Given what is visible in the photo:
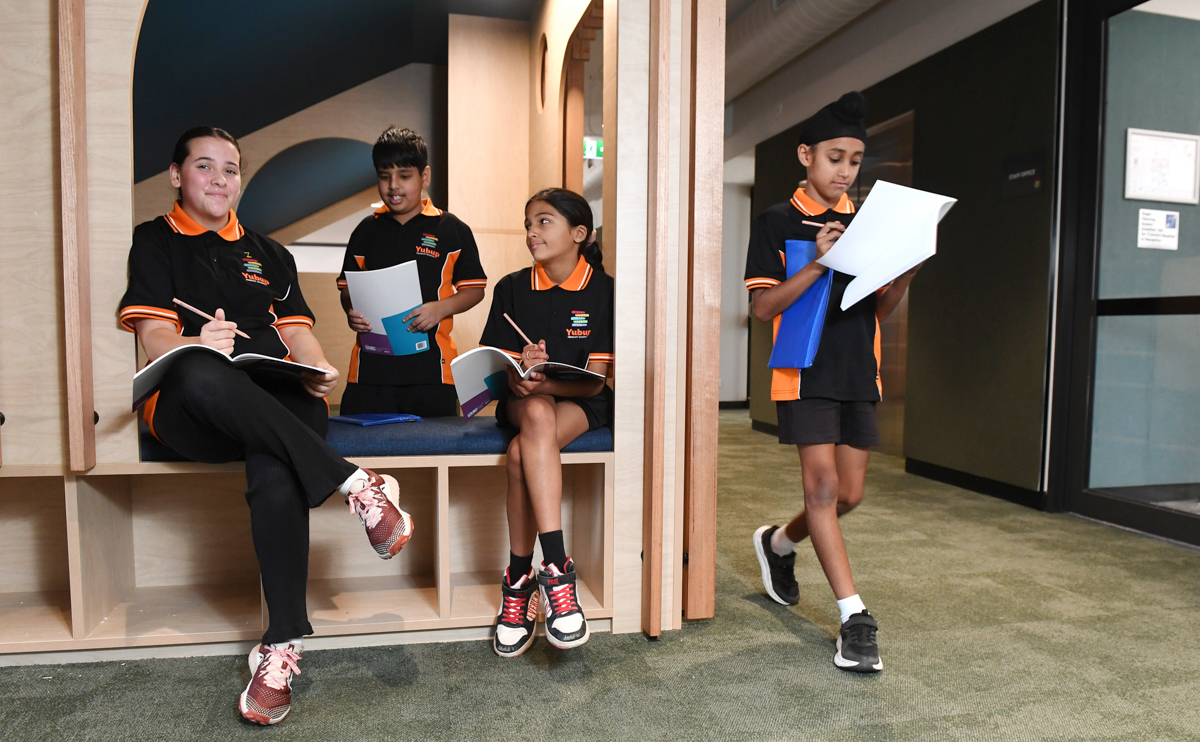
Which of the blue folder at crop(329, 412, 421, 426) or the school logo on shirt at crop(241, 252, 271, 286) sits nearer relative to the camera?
the school logo on shirt at crop(241, 252, 271, 286)

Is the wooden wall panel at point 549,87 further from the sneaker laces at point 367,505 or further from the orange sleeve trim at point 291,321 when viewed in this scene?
the sneaker laces at point 367,505

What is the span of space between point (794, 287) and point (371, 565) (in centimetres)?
136

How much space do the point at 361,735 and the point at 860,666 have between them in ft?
3.45

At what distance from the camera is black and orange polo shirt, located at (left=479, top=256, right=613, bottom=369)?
1.99 m

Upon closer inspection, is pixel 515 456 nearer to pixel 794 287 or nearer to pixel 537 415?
pixel 537 415

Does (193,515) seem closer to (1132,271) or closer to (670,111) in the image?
Result: (670,111)

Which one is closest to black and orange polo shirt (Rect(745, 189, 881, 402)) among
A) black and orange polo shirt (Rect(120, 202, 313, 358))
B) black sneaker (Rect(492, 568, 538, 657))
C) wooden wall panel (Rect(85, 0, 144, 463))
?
black sneaker (Rect(492, 568, 538, 657))

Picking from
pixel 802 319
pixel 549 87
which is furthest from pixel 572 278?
pixel 549 87

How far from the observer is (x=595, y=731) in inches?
56.8

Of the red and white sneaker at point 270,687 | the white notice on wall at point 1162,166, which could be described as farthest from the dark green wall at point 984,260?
the red and white sneaker at point 270,687

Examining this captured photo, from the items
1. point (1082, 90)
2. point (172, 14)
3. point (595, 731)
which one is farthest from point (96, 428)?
point (1082, 90)

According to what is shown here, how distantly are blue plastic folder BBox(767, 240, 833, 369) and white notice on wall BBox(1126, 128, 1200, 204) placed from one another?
7.14 ft

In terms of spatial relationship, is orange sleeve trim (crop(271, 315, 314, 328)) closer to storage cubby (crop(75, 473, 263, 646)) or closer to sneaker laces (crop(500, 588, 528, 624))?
storage cubby (crop(75, 473, 263, 646))

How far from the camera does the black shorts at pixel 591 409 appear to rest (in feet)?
6.35
